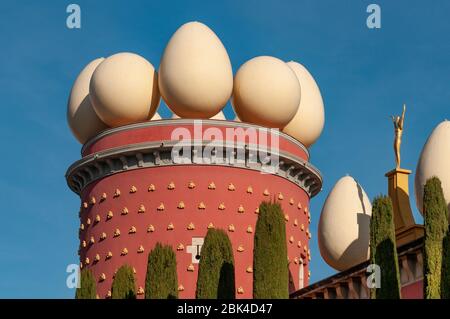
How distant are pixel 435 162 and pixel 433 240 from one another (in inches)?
315

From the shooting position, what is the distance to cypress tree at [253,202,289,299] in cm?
2798

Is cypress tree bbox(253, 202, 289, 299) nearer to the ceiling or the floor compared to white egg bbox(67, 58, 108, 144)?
nearer to the floor

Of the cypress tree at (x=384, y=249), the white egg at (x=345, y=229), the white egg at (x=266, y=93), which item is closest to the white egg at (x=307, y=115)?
the white egg at (x=266, y=93)

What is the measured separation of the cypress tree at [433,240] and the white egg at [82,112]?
1710cm

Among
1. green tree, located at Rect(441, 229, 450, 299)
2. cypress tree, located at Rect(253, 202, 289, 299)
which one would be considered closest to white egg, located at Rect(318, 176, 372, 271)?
cypress tree, located at Rect(253, 202, 289, 299)

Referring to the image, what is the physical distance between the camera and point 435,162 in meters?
33.9

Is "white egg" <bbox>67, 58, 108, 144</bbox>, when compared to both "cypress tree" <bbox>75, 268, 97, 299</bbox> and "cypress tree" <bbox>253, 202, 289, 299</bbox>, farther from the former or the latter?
"cypress tree" <bbox>253, 202, 289, 299</bbox>

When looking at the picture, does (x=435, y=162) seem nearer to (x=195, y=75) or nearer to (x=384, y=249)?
(x=384, y=249)

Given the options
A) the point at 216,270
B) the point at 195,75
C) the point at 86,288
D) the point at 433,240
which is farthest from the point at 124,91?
the point at 433,240

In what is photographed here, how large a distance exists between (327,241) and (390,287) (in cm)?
1112

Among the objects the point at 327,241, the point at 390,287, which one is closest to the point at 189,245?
the point at 327,241

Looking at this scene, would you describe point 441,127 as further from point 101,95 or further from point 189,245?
point 101,95

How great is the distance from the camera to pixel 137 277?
37.5m

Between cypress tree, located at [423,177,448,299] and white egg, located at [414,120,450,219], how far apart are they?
6959mm
